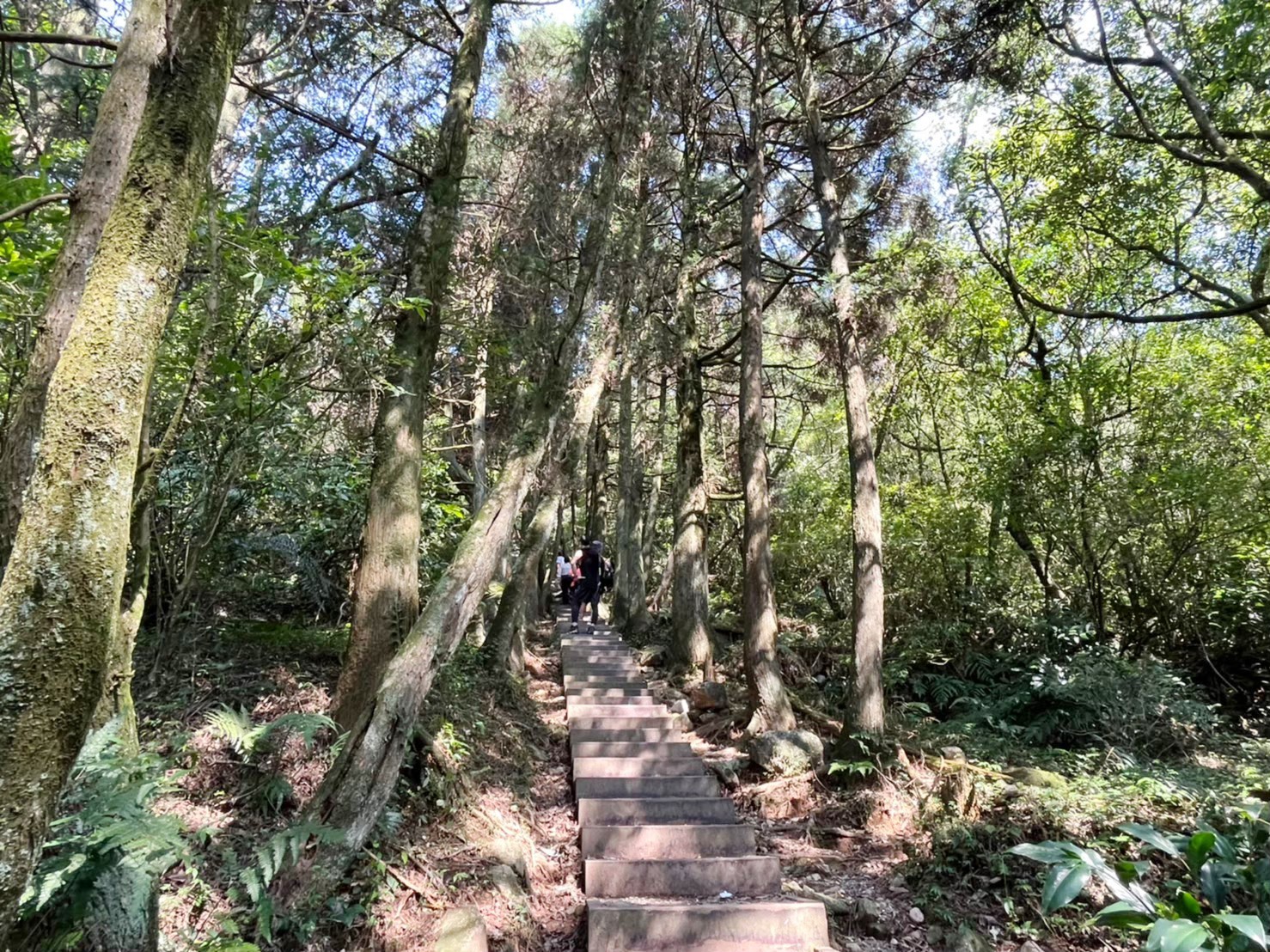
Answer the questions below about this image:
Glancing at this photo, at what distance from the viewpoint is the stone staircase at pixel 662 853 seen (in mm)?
4539

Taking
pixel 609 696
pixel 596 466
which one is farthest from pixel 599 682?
pixel 596 466

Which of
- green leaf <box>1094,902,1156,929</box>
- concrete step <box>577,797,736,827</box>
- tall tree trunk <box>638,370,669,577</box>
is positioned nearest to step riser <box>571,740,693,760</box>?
concrete step <box>577,797,736,827</box>

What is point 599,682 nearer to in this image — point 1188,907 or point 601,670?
point 601,670

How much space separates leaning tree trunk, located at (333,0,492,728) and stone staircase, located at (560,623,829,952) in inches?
89.6

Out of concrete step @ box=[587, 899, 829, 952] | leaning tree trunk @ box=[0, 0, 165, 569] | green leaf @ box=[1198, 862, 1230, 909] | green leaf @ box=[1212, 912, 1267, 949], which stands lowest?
concrete step @ box=[587, 899, 829, 952]

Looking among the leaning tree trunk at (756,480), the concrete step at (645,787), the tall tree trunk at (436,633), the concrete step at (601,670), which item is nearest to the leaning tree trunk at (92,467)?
the tall tree trunk at (436,633)

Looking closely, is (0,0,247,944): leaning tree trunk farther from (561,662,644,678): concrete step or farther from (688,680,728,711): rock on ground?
(688,680,728,711): rock on ground

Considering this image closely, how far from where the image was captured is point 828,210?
8.70 meters

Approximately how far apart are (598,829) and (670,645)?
5876 mm

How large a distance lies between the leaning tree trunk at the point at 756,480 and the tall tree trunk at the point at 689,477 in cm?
172

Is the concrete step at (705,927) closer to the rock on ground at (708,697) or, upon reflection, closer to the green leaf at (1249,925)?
the green leaf at (1249,925)

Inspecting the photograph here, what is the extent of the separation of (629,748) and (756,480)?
372 cm

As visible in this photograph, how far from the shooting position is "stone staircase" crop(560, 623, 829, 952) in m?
4.54

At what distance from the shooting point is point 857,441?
8.11m
